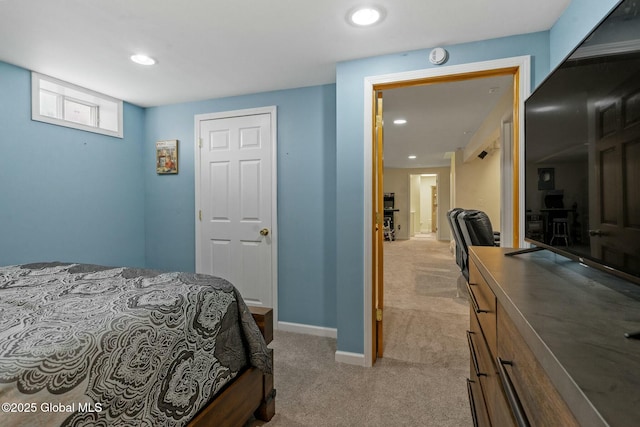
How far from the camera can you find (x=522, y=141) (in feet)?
6.37

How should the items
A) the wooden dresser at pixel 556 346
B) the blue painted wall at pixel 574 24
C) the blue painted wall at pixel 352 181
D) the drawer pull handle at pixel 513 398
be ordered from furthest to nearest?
the blue painted wall at pixel 352 181
the blue painted wall at pixel 574 24
the drawer pull handle at pixel 513 398
the wooden dresser at pixel 556 346

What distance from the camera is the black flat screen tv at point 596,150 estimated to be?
0.75 metres

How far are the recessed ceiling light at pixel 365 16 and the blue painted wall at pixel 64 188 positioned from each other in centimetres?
261

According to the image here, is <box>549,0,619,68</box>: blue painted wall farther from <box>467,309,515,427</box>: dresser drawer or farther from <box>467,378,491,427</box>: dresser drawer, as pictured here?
<box>467,378,491,427</box>: dresser drawer

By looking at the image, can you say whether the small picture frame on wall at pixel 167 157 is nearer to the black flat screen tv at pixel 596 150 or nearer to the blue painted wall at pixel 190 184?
the blue painted wall at pixel 190 184

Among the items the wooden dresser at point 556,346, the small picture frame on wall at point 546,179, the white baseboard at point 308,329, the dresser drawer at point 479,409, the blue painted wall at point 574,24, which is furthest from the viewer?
the white baseboard at point 308,329

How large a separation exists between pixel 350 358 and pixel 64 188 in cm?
285

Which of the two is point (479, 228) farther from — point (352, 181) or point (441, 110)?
point (441, 110)

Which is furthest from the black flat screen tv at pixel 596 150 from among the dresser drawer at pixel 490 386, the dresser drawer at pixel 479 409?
the dresser drawer at pixel 479 409

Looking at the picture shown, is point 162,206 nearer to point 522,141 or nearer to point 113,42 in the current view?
point 113,42

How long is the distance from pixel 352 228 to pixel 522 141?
1.23 meters

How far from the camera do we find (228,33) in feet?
→ 6.45

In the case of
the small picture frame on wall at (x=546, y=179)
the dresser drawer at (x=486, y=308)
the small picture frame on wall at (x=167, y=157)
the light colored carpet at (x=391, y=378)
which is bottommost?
the light colored carpet at (x=391, y=378)

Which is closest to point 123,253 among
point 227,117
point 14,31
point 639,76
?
point 227,117
